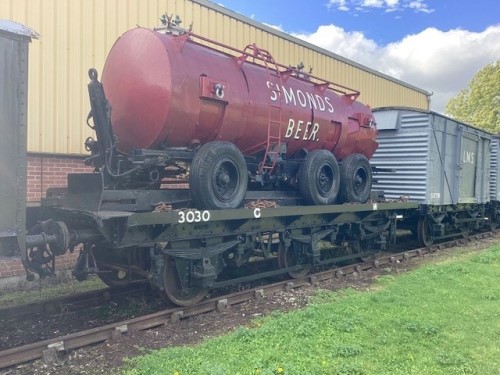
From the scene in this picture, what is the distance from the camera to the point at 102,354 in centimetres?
489

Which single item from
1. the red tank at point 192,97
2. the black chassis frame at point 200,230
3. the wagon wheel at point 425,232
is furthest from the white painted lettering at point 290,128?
the wagon wheel at point 425,232

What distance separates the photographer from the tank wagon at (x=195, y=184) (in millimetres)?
5551

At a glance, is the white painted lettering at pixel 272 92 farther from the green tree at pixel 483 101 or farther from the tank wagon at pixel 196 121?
the green tree at pixel 483 101

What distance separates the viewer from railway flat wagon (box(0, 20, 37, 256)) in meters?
4.36

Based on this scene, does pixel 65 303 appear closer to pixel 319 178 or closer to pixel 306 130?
pixel 319 178

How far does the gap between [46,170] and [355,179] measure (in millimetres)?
5908

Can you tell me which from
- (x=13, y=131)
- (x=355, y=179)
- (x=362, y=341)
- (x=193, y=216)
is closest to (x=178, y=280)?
(x=193, y=216)

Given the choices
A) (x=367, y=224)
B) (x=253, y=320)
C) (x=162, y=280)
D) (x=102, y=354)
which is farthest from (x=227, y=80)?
(x=367, y=224)

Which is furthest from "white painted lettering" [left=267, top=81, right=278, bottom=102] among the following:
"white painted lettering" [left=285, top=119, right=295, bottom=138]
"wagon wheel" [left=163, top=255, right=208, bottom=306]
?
"wagon wheel" [left=163, top=255, right=208, bottom=306]

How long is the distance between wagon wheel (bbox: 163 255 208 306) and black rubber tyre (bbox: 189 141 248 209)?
0.81 metres

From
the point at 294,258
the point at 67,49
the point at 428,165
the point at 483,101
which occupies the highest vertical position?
the point at 483,101

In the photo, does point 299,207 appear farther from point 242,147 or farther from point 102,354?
point 102,354

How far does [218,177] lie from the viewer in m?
6.40

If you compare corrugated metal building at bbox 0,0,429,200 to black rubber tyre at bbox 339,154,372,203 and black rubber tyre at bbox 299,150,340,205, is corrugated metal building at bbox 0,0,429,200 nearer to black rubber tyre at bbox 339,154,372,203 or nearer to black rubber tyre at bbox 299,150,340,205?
black rubber tyre at bbox 299,150,340,205
